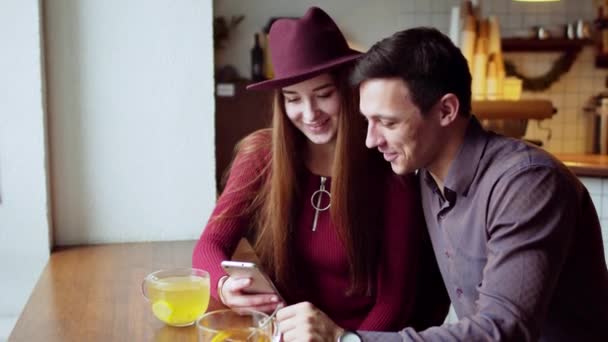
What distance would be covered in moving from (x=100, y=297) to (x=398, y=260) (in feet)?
2.12

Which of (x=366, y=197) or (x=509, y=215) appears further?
(x=366, y=197)

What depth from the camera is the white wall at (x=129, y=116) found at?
179 centimetres

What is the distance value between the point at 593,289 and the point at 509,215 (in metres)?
0.28

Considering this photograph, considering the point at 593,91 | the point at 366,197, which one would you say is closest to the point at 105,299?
the point at 366,197

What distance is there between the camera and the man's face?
4.02 ft

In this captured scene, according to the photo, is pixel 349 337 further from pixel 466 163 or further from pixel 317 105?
pixel 317 105

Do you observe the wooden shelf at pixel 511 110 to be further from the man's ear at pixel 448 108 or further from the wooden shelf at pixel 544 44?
the man's ear at pixel 448 108

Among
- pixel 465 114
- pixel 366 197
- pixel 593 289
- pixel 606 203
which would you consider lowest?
pixel 606 203

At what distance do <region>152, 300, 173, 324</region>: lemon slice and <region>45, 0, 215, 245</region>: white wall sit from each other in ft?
2.27

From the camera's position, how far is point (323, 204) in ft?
5.30

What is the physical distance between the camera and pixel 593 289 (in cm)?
125

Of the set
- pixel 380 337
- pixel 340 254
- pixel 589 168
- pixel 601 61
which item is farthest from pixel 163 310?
pixel 601 61

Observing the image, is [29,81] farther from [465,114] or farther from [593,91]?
[593,91]

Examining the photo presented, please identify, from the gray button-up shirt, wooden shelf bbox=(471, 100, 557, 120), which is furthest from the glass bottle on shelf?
the gray button-up shirt
